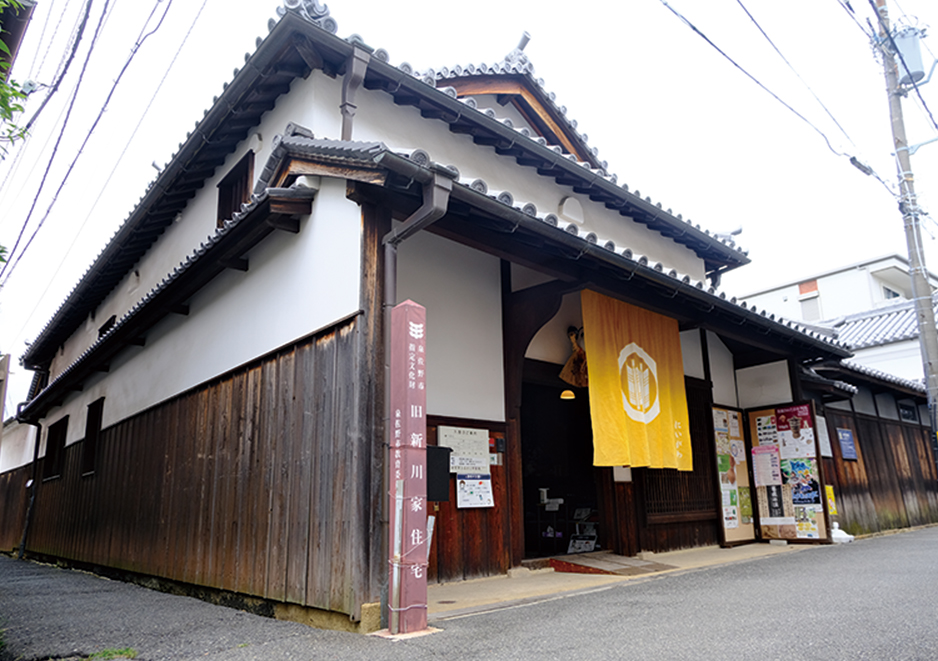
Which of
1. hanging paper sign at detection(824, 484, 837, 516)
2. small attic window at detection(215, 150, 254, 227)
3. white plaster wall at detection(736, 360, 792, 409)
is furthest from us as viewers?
white plaster wall at detection(736, 360, 792, 409)

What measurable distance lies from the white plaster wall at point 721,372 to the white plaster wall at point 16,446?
1717 centimetres

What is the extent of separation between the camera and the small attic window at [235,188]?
8.61m

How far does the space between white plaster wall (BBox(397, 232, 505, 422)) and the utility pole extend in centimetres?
657

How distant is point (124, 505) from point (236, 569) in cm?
463

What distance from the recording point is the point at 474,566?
711 centimetres

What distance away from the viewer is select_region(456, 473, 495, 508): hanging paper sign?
7.15m

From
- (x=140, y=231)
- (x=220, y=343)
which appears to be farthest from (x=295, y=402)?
(x=140, y=231)

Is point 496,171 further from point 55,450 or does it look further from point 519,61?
point 55,450

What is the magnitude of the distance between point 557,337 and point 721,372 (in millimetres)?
3910

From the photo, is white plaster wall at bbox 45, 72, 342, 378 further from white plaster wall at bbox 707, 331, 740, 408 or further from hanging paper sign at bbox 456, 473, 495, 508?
white plaster wall at bbox 707, 331, 740, 408

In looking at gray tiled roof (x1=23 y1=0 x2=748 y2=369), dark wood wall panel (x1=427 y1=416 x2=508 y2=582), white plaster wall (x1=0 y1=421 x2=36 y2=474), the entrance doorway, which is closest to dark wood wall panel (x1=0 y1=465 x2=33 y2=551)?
white plaster wall (x1=0 y1=421 x2=36 y2=474)

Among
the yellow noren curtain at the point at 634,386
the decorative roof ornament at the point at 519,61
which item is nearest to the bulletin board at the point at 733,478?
the yellow noren curtain at the point at 634,386

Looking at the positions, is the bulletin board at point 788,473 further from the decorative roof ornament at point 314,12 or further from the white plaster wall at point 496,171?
the decorative roof ornament at point 314,12

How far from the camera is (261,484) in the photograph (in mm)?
6207
